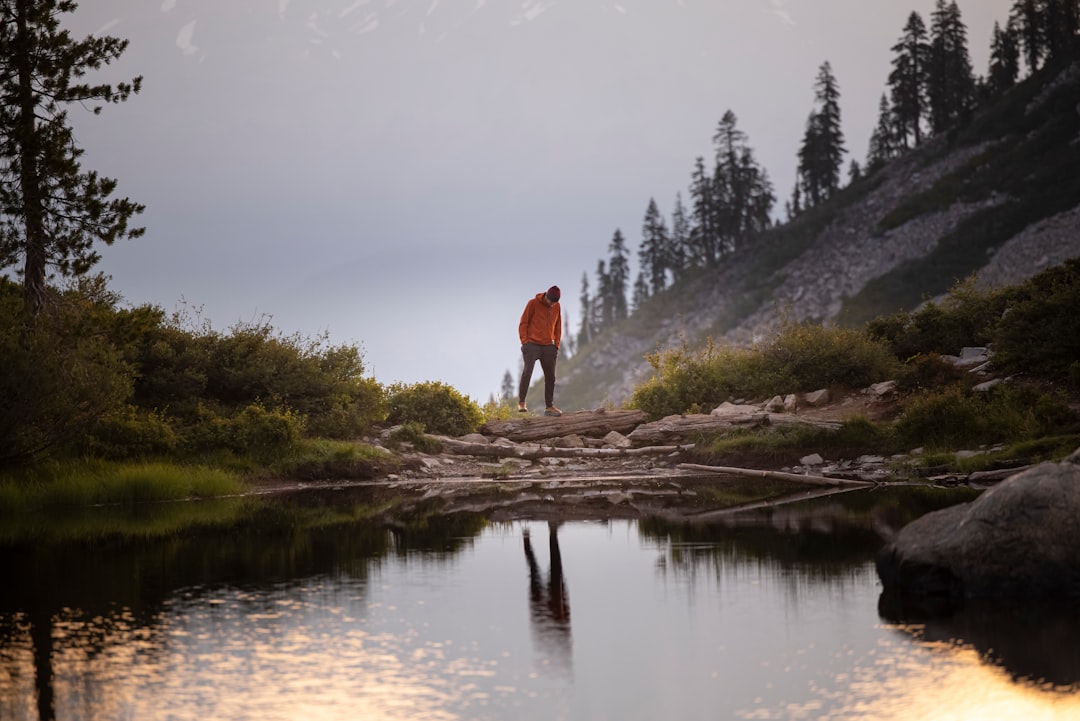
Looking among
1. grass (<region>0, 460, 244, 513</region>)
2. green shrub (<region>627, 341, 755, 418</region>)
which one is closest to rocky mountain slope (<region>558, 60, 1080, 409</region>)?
green shrub (<region>627, 341, 755, 418</region>)

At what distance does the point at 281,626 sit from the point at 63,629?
69.4 inches

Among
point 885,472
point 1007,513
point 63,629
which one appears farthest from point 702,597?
point 885,472

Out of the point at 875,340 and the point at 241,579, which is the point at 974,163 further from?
the point at 241,579

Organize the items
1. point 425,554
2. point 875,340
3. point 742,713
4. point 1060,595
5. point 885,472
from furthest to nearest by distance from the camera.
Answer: point 875,340 < point 885,472 < point 425,554 < point 1060,595 < point 742,713

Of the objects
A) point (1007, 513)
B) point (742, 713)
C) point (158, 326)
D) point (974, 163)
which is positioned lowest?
point (742, 713)

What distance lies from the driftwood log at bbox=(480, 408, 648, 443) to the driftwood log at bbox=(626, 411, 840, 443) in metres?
0.47

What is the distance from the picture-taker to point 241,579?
1116 centimetres

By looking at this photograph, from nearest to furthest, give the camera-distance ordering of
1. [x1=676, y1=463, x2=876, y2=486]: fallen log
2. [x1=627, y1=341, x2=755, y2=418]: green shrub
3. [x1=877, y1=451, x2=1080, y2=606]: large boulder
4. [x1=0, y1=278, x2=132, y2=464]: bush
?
[x1=877, y1=451, x2=1080, y2=606]: large boulder
[x1=0, y1=278, x2=132, y2=464]: bush
[x1=676, y1=463, x2=876, y2=486]: fallen log
[x1=627, y1=341, x2=755, y2=418]: green shrub

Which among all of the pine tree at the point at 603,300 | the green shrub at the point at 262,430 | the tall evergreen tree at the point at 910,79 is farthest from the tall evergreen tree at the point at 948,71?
the green shrub at the point at 262,430

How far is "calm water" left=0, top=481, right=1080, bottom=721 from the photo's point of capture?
21.9 ft

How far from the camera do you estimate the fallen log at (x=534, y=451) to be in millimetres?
25406

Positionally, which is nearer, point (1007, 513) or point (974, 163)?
point (1007, 513)

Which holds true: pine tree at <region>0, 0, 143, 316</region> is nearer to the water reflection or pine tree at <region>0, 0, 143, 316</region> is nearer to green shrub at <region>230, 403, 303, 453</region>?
green shrub at <region>230, 403, 303, 453</region>

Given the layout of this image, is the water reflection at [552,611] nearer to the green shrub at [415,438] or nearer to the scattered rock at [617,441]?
the green shrub at [415,438]
